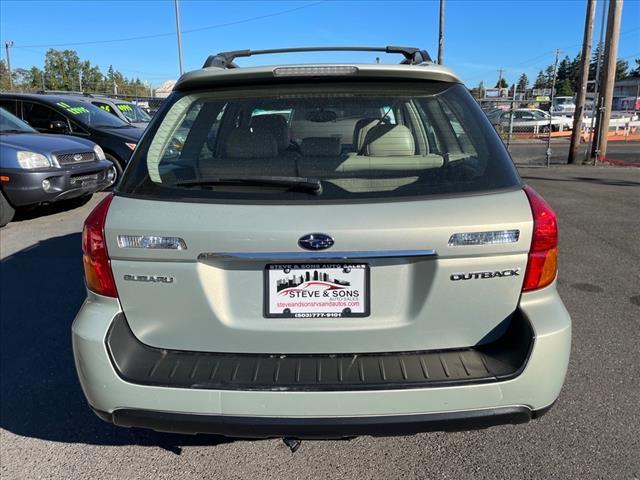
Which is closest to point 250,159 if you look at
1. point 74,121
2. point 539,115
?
point 74,121

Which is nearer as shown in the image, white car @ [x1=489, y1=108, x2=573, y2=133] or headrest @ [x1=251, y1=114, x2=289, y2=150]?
headrest @ [x1=251, y1=114, x2=289, y2=150]

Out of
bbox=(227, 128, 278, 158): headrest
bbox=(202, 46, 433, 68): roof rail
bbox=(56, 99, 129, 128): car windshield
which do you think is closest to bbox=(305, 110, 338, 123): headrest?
bbox=(227, 128, 278, 158): headrest

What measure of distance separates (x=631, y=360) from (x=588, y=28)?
41.9 feet

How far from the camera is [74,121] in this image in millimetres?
10039

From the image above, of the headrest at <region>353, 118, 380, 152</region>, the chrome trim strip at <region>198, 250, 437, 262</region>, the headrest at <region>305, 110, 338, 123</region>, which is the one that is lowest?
the chrome trim strip at <region>198, 250, 437, 262</region>

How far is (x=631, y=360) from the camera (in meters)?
3.31

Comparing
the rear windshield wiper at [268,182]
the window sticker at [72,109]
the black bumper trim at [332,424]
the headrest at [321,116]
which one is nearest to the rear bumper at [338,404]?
the black bumper trim at [332,424]

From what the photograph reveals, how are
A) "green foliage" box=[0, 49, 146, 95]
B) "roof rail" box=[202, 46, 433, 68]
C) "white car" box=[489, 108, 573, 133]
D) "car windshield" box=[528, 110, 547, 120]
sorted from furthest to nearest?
1. "green foliage" box=[0, 49, 146, 95]
2. "car windshield" box=[528, 110, 547, 120]
3. "white car" box=[489, 108, 573, 133]
4. "roof rail" box=[202, 46, 433, 68]

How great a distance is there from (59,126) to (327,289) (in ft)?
30.8

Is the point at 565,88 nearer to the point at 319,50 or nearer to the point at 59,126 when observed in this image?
the point at 59,126

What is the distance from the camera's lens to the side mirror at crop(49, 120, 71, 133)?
9664mm

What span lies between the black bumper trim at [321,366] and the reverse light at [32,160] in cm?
573

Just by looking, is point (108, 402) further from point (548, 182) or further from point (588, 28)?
point (588, 28)

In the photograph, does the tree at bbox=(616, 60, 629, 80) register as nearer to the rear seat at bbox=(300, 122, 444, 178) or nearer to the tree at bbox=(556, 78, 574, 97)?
the tree at bbox=(556, 78, 574, 97)
